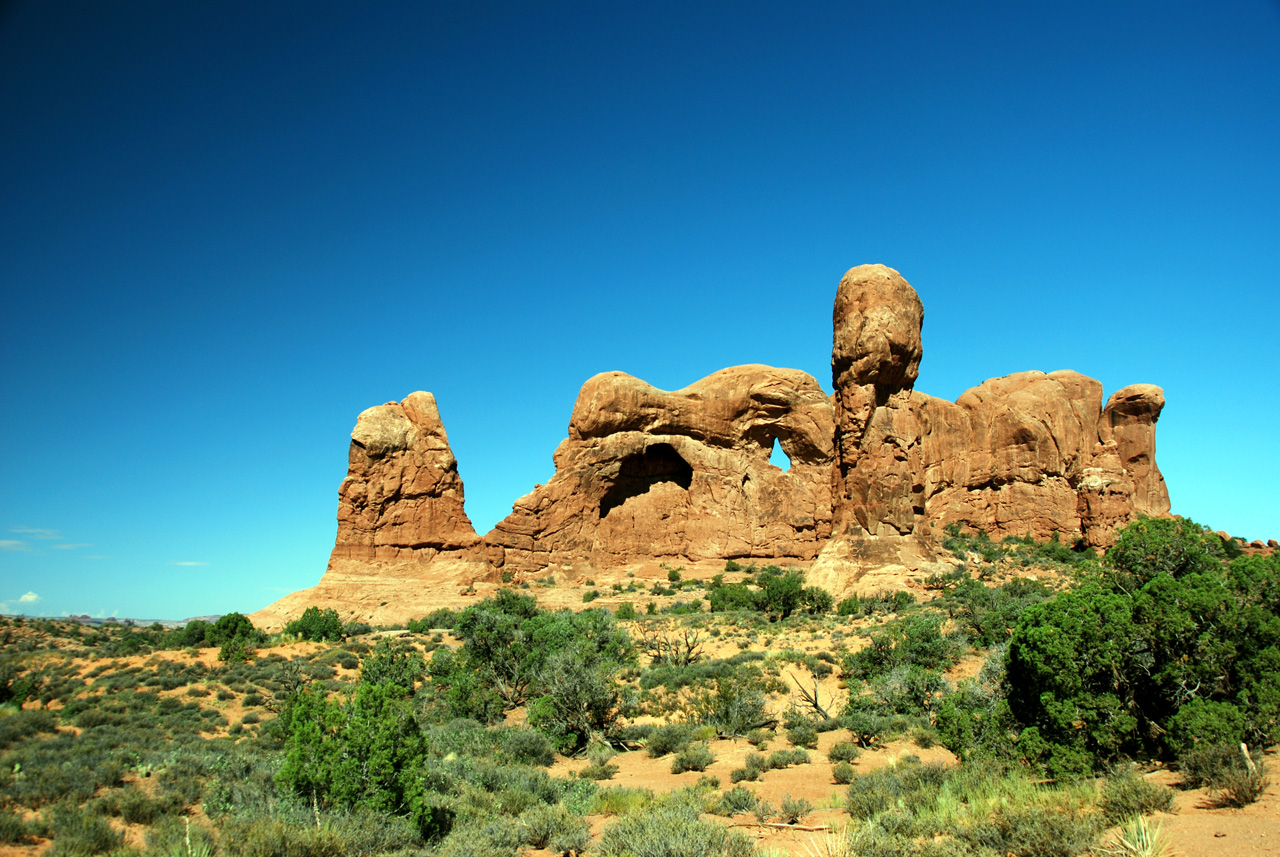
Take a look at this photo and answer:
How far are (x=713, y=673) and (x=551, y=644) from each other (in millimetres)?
4254

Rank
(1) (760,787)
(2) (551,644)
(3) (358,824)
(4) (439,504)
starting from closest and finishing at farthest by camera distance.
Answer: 1. (3) (358,824)
2. (1) (760,787)
3. (2) (551,644)
4. (4) (439,504)

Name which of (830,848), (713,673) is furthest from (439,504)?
(830,848)

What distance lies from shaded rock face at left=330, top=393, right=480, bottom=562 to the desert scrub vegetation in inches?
691

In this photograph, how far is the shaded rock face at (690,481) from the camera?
39.0 meters

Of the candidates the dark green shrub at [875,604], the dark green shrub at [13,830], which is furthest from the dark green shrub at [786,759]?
the dark green shrub at [875,604]

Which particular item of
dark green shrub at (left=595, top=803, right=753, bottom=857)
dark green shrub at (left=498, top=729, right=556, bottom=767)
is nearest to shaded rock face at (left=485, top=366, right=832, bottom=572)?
dark green shrub at (left=498, top=729, right=556, bottom=767)

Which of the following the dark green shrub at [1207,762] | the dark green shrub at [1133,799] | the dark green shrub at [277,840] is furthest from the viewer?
the dark green shrub at [1207,762]

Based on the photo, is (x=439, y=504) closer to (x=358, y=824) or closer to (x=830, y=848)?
(x=358, y=824)

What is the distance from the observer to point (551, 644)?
57.9ft

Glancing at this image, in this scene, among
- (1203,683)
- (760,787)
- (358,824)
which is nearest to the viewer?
(358,824)

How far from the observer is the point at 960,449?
43.2m

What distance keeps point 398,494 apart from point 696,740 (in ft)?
89.7

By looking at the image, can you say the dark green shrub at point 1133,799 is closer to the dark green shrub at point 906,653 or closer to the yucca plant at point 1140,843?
the yucca plant at point 1140,843

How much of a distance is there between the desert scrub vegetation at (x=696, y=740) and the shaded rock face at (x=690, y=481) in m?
20.0
